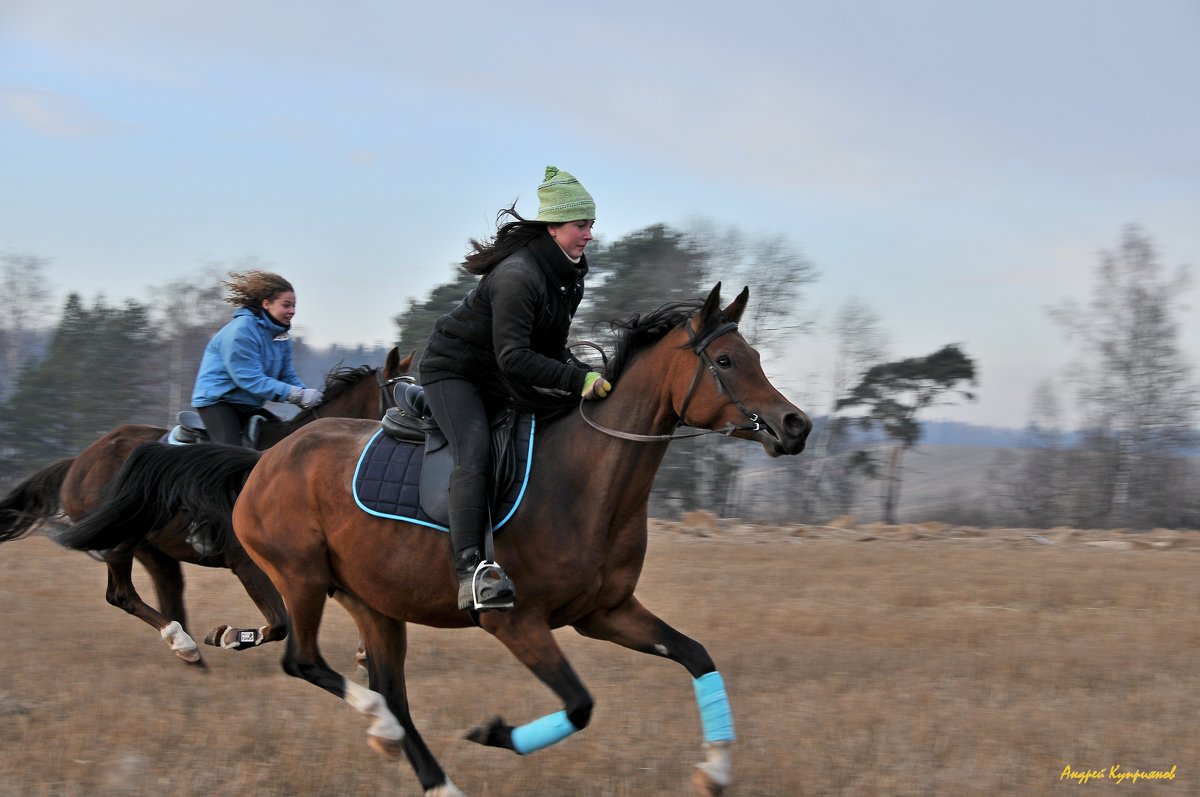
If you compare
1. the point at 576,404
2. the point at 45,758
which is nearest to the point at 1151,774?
the point at 576,404

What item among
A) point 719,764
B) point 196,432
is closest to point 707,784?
point 719,764

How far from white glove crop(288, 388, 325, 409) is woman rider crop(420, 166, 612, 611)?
313cm

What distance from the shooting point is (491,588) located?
16.6ft

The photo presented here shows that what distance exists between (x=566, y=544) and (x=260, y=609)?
3.64 meters

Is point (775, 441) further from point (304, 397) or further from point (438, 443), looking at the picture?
point (304, 397)

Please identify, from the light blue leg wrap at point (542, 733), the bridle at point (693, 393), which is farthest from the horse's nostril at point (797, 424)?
the light blue leg wrap at point (542, 733)

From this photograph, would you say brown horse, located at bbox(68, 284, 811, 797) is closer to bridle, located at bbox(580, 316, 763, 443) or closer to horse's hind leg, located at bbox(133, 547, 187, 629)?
bridle, located at bbox(580, 316, 763, 443)

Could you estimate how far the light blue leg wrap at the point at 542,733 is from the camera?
505 centimetres

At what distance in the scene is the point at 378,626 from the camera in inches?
235

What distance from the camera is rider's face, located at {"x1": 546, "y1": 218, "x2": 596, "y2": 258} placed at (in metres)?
5.44

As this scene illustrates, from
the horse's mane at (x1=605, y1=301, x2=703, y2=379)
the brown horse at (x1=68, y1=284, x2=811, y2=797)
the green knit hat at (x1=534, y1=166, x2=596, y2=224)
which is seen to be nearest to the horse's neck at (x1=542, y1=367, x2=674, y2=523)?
the brown horse at (x1=68, y1=284, x2=811, y2=797)

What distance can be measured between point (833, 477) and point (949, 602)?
636 inches

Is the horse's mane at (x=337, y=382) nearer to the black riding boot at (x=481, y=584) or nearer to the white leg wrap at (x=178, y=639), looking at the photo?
the white leg wrap at (x=178, y=639)

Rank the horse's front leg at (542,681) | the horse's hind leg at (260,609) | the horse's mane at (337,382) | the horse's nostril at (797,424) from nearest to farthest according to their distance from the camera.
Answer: the horse's nostril at (797,424) → the horse's front leg at (542,681) → the horse's hind leg at (260,609) → the horse's mane at (337,382)
